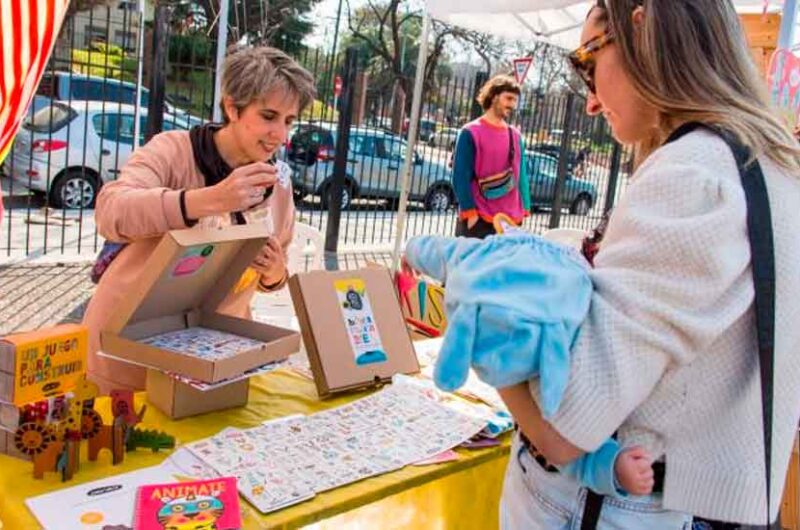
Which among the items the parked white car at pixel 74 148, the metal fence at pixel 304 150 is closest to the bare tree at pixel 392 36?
the metal fence at pixel 304 150

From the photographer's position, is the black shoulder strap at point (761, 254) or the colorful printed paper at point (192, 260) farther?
the colorful printed paper at point (192, 260)

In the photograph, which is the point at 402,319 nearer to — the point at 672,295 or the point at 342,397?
the point at 342,397

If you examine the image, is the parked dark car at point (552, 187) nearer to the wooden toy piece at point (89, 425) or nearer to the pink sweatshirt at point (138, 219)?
the pink sweatshirt at point (138, 219)

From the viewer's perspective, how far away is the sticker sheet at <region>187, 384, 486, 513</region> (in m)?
1.30

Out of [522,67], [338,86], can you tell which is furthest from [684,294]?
[338,86]

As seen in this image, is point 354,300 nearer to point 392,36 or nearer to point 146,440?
point 146,440

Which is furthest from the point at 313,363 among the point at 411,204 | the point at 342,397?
the point at 411,204

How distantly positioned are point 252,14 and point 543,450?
59.1ft

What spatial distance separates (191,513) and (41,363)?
363 mm

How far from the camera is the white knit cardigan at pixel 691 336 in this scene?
2.65 feet

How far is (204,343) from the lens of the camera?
160cm

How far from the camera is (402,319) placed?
195 centimetres

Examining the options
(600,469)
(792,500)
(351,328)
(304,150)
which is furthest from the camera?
(304,150)

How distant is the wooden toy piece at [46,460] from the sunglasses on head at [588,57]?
3.32 feet
